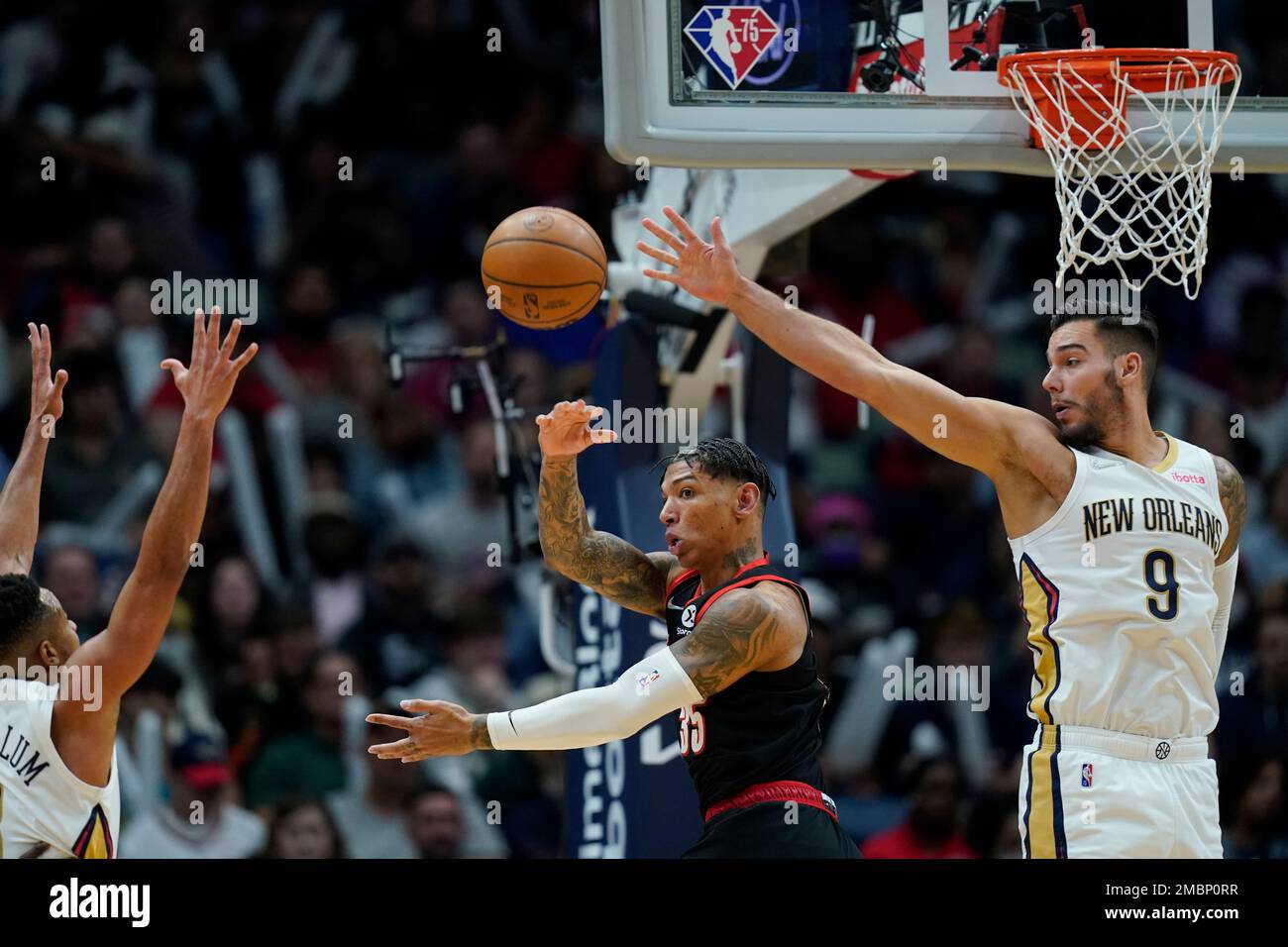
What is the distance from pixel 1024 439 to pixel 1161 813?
97cm

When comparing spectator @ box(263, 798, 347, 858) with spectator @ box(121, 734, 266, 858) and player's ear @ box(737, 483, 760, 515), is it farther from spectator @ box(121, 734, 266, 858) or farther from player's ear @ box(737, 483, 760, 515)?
player's ear @ box(737, 483, 760, 515)

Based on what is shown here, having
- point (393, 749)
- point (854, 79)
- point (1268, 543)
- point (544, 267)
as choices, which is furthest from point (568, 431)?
point (1268, 543)

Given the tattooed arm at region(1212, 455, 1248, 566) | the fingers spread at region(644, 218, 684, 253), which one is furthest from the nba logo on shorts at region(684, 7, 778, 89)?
the tattooed arm at region(1212, 455, 1248, 566)

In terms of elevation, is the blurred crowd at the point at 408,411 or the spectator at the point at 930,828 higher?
the blurred crowd at the point at 408,411

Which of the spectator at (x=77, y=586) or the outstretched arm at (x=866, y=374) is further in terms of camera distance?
the spectator at (x=77, y=586)

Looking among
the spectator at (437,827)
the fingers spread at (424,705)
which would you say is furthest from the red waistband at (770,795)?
the spectator at (437,827)

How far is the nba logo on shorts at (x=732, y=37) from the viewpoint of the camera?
5.19 m

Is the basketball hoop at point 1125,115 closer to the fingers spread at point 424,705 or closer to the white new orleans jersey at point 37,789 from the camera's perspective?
the fingers spread at point 424,705

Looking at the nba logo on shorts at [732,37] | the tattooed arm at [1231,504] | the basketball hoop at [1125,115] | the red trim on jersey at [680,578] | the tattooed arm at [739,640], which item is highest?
the nba logo on shorts at [732,37]

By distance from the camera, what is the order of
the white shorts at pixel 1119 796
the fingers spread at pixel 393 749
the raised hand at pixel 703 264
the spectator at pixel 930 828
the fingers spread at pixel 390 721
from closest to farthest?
the fingers spread at pixel 390 721
the fingers spread at pixel 393 749
the white shorts at pixel 1119 796
the raised hand at pixel 703 264
the spectator at pixel 930 828

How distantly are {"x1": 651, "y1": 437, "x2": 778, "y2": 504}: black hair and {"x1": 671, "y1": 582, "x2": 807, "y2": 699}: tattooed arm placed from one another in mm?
350

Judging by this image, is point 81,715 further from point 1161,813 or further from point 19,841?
point 1161,813

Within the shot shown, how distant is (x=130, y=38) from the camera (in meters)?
9.66

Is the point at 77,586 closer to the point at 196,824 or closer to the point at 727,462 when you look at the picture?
the point at 196,824
